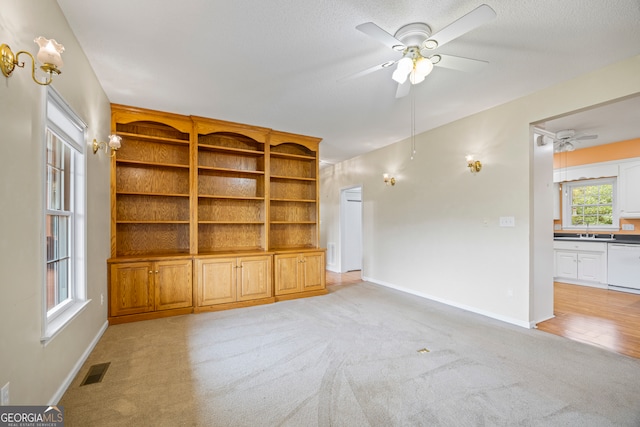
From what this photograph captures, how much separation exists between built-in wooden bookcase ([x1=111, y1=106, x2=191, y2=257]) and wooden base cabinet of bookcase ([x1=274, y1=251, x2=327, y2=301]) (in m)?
1.41

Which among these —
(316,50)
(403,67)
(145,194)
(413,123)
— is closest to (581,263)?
(413,123)

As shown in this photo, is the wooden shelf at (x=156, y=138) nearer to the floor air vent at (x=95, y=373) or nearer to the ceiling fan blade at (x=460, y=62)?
the floor air vent at (x=95, y=373)

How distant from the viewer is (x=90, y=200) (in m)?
2.72

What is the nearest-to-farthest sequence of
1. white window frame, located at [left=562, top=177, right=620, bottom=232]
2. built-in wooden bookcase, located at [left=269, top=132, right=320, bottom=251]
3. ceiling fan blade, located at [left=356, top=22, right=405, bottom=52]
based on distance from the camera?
1. ceiling fan blade, located at [left=356, top=22, right=405, bottom=52]
2. built-in wooden bookcase, located at [left=269, top=132, right=320, bottom=251]
3. white window frame, located at [left=562, top=177, right=620, bottom=232]

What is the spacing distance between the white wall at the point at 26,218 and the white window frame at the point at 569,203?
8.10 meters

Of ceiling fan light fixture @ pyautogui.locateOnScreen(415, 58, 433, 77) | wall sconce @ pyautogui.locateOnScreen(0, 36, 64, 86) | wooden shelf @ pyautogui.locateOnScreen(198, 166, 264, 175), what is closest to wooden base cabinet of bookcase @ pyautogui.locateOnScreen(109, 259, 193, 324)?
wooden shelf @ pyautogui.locateOnScreen(198, 166, 264, 175)

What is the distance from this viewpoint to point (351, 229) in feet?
23.2

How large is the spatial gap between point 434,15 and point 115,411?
137 inches

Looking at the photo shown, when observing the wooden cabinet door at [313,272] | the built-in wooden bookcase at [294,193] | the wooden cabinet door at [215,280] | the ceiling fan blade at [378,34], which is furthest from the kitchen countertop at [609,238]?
the wooden cabinet door at [215,280]

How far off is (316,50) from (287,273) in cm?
317

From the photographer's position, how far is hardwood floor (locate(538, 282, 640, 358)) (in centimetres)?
292

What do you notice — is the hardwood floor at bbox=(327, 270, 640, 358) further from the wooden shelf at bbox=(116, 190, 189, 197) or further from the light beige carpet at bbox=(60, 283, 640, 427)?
the wooden shelf at bbox=(116, 190, 189, 197)

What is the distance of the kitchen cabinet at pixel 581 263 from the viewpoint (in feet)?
16.7

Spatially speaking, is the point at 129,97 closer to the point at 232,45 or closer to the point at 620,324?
the point at 232,45
